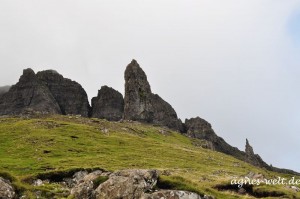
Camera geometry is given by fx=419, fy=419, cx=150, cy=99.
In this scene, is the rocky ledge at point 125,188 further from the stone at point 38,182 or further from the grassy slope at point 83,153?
the grassy slope at point 83,153

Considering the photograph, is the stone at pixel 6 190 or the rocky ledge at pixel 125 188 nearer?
the rocky ledge at pixel 125 188

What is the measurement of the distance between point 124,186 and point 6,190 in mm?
9051

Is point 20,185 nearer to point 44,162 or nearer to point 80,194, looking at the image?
point 80,194

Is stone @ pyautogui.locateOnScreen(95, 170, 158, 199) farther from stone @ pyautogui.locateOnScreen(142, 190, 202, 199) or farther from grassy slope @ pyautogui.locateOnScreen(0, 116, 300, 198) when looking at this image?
grassy slope @ pyautogui.locateOnScreen(0, 116, 300, 198)

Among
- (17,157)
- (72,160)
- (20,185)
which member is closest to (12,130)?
(17,157)

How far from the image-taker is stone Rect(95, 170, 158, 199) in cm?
3053

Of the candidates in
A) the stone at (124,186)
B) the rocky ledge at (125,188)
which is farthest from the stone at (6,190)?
the stone at (124,186)

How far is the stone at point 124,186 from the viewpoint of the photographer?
30.5m

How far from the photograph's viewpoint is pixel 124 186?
30.8 m

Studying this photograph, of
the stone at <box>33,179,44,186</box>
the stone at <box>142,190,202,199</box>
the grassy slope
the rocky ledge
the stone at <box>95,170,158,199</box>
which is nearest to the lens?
the stone at <box>95,170,158,199</box>

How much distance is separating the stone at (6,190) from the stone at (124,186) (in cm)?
664

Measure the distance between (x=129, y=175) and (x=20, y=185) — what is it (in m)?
9.34

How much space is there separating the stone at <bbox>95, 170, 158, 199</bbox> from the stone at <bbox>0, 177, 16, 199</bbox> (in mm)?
6643

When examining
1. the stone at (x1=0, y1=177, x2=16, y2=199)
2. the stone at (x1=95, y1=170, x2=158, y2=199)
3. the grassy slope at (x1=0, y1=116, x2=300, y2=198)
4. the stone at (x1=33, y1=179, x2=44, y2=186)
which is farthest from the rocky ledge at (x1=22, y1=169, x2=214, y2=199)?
the grassy slope at (x1=0, y1=116, x2=300, y2=198)
